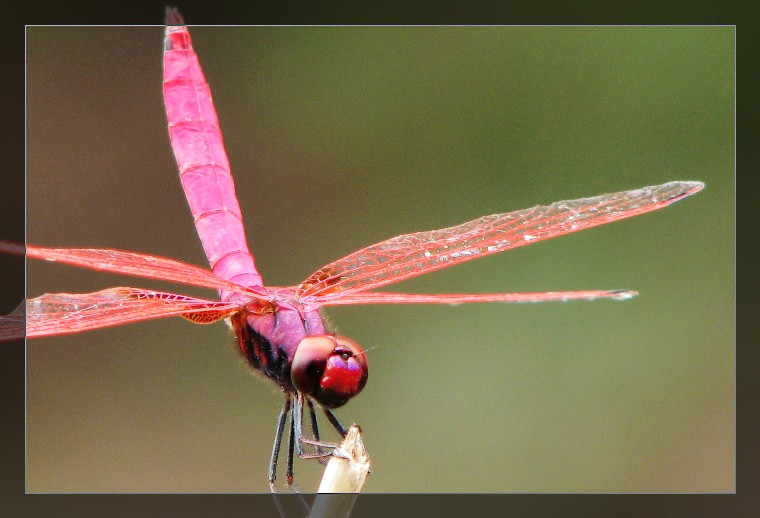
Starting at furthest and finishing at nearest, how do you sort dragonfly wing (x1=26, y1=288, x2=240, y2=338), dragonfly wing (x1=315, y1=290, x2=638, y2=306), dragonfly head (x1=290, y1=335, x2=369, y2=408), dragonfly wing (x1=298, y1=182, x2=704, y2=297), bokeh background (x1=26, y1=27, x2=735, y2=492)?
bokeh background (x1=26, y1=27, x2=735, y2=492) < dragonfly wing (x1=298, y1=182, x2=704, y2=297) < dragonfly wing (x1=26, y1=288, x2=240, y2=338) < dragonfly head (x1=290, y1=335, x2=369, y2=408) < dragonfly wing (x1=315, y1=290, x2=638, y2=306)

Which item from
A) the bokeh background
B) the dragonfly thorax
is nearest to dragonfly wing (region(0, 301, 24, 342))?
the dragonfly thorax

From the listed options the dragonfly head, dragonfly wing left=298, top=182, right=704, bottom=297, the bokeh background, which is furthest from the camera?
the bokeh background

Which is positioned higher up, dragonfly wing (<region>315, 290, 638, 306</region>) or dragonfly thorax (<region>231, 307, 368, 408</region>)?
dragonfly wing (<region>315, 290, 638, 306</region>)

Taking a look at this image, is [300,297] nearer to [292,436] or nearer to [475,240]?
[292,436]

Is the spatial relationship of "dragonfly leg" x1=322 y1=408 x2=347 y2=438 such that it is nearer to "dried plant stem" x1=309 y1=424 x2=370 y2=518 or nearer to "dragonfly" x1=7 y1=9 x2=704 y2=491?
"dragonfly" x1=7 y1=9 x2=704 y2=491

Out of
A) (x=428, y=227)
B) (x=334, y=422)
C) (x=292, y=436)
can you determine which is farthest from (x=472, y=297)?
(x=428, y=227)

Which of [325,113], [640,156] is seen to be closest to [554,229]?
[640,156]
